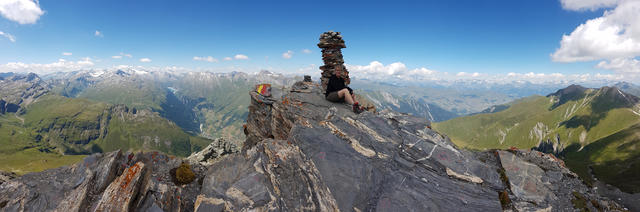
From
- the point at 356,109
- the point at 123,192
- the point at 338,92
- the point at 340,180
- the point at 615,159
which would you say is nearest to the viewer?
the point at 340,180

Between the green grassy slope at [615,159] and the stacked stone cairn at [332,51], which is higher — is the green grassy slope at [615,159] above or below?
below

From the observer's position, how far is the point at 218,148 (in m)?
36.7

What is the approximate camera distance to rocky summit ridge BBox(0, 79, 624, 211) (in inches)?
464

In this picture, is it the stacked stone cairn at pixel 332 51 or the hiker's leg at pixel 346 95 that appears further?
the stacked stone cairn at pixel 332 51

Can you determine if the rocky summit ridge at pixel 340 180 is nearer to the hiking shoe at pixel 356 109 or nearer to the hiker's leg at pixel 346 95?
the hiking shoe at pixel 356 109

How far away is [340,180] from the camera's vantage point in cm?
1234

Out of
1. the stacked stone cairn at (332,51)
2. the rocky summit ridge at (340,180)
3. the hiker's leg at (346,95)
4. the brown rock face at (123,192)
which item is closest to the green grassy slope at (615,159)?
the rocky summit ridge at (340,180)

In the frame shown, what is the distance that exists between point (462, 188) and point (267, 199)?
11.1 m

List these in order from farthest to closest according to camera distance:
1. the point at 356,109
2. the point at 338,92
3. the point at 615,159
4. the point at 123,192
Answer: the point at 615,159 < the point at 338,92 < the point at 356,109 < the point at 123,192

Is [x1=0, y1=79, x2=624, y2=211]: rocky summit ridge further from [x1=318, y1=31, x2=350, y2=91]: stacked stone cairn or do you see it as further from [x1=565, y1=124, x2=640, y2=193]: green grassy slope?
[x1=565, y1=124, x2=640, y2=193]: green grassy slope

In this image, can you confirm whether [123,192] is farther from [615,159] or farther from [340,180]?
[615,159]

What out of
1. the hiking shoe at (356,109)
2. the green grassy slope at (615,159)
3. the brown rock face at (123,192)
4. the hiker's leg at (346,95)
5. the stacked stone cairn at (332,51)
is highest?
the stacked stone cairn at (332,51)

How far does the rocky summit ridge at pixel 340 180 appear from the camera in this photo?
464 inches

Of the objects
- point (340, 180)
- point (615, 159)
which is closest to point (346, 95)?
point (340, 180)
